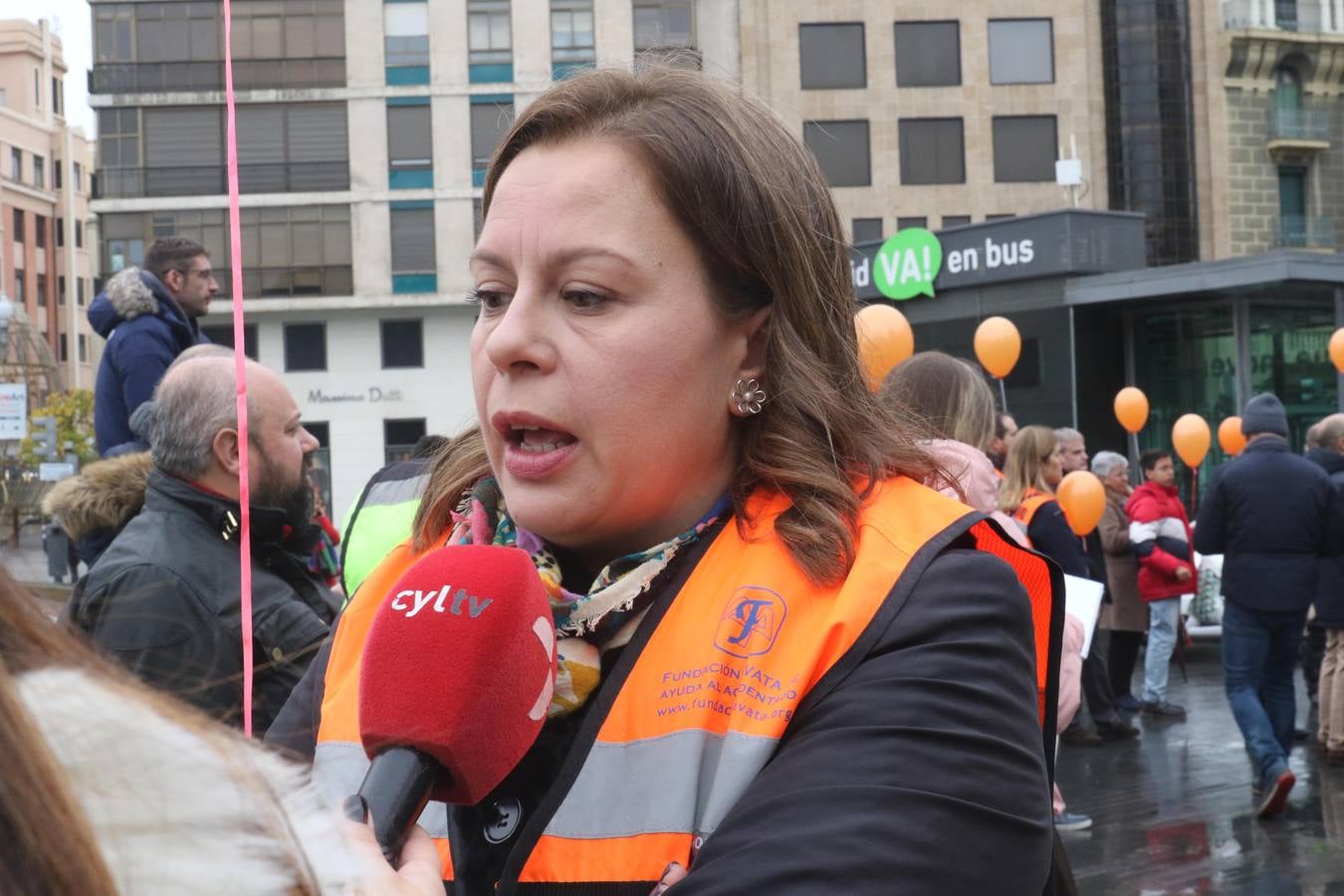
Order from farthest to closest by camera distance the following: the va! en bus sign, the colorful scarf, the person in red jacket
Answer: the va! en bus sign, the person in red jacket, the colorful scarf

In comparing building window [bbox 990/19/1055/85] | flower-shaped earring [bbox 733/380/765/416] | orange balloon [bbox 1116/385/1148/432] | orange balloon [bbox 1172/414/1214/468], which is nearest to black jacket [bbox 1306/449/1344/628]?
orange balloon [bbox 1172/414/1214/468]

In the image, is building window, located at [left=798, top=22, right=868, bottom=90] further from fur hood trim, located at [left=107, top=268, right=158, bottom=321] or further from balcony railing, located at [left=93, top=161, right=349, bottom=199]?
fur hood trim, located at [left=107, top=268, right=158, bottom=321]

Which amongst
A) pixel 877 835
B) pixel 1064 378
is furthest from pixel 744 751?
pixel 1064 378

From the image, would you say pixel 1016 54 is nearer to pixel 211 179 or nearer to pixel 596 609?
pixel 211 179

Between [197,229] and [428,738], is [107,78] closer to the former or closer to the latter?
[197,229]

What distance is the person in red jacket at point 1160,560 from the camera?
33.6 ft

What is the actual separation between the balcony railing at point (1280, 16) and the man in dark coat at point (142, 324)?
33611 millimetres

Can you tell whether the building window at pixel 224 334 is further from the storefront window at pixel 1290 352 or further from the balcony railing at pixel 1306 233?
the balcony railing at pixel 1306 233

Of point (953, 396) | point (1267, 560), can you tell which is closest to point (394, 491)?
point (953, 396)

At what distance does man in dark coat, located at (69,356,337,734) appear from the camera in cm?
338

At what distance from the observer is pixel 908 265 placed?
72.2 feet

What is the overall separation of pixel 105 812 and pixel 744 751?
0.80m

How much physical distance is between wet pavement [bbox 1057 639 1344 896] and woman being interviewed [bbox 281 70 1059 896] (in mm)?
5303

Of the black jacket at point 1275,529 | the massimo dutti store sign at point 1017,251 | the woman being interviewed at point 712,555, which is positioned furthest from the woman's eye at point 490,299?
the massimo dutti store sign at point 1017,251
